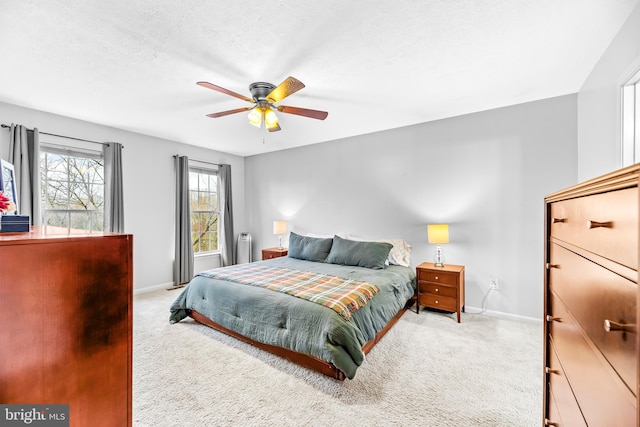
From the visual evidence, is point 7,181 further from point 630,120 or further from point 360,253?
point 630,120

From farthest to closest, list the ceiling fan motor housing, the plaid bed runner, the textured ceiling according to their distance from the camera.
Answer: the ceiling fan motor housing → the plaid bed runner → the textured ceiling

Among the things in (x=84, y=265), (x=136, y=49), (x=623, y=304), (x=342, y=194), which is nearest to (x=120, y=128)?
(x=136, y=49)

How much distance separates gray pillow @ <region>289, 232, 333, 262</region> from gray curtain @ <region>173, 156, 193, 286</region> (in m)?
1.88

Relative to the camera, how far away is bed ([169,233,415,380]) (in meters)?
2.06

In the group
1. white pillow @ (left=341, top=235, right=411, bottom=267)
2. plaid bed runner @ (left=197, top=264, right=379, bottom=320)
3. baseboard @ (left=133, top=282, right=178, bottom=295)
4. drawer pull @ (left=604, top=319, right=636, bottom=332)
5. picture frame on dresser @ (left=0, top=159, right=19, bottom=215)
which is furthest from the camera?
baseboard @ (left=133, top=282, right=178, bottom=295)

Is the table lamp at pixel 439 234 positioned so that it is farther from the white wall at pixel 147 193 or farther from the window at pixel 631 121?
the white wall at pixel 147 193

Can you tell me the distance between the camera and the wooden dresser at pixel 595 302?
60cm

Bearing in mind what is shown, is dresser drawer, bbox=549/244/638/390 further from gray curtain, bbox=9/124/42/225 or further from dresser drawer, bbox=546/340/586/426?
gray curtain, bbox=9/124/42/225

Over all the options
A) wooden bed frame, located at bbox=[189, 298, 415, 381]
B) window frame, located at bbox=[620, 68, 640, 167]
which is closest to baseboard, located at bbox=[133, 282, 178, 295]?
wooden bed frame, located at bbox=[189, 298, 415, 381]

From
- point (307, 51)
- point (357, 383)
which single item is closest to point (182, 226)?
point (307, 51)

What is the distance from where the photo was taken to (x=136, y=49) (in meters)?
2.02

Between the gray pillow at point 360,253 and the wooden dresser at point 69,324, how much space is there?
9.13ft

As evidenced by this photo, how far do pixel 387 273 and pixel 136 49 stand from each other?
10.3 ft

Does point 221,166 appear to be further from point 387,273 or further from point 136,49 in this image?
point 387,273
